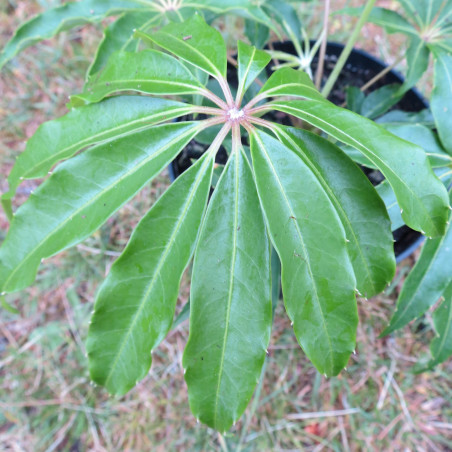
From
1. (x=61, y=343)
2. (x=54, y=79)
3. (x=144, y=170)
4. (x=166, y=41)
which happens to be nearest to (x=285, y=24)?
(x=166, y=41)

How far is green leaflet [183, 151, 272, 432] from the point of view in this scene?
1.78ft

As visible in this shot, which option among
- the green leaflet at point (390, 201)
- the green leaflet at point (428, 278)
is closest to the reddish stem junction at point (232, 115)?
the green leaflet at point (390, 201)

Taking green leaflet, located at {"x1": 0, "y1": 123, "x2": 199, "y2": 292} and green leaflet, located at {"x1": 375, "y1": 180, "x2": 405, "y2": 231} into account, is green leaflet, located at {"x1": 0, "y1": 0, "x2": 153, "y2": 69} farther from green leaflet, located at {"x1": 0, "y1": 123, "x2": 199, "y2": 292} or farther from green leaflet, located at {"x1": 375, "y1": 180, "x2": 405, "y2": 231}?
green leaflet, located at {"x1": 375, "y1": 180, "x2": 405, "y2": 231}

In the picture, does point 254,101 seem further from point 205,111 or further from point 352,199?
point 352,199

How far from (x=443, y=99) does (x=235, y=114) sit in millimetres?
377

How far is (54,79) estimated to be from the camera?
1.45 metres

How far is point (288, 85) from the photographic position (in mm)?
552

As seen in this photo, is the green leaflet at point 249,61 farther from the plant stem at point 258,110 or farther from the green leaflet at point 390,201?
the green leaflet at point 390,201

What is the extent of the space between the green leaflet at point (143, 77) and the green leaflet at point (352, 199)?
0.16 metres

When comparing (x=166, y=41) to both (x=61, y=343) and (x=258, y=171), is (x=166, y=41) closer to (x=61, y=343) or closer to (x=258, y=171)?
(x=258, y=171)

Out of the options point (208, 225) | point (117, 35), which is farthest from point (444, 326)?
point (117, 35)

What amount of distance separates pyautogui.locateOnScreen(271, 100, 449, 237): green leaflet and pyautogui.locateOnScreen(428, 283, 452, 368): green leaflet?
25cm

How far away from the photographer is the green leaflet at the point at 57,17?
78cm

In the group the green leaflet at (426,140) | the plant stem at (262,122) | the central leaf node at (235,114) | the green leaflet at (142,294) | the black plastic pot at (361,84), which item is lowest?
the green leaflet at (142,294)
